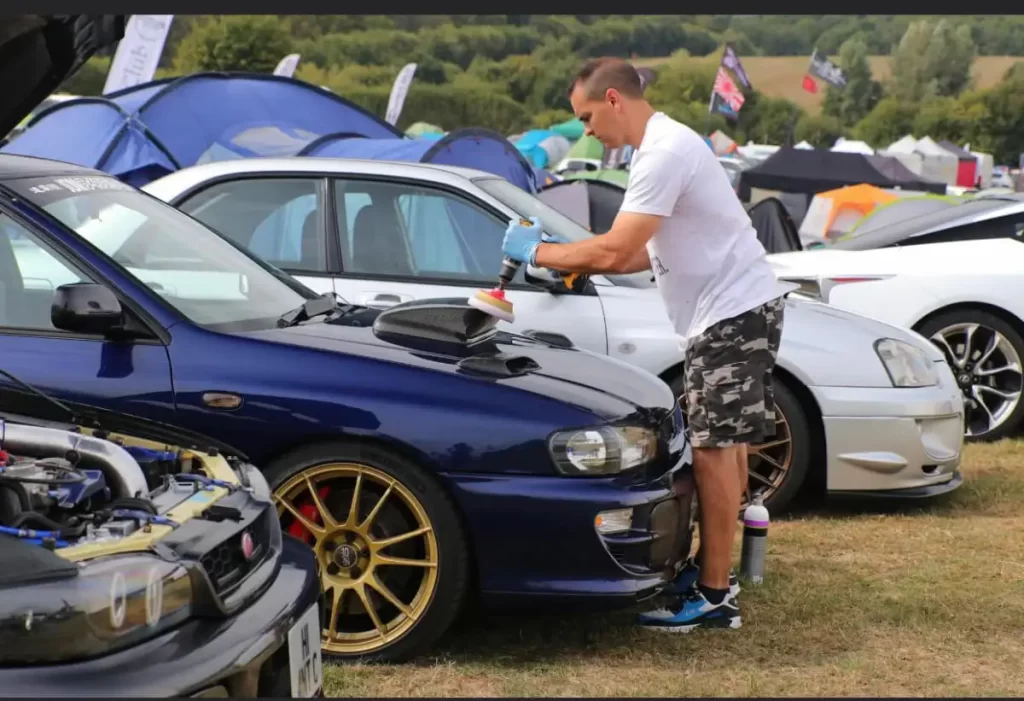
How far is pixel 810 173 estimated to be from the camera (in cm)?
2091

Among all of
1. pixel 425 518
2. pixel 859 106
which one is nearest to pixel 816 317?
pixel 425 518

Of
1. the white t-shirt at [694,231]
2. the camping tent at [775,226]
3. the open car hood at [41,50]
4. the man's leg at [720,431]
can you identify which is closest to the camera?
the open car hood at [41,50]

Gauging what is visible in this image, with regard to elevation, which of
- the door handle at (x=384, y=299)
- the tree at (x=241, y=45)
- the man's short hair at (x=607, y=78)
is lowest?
the door handle at (x=384, y=299)

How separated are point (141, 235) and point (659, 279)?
1.78m

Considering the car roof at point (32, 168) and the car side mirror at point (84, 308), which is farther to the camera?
the car roof at point (32, 168)

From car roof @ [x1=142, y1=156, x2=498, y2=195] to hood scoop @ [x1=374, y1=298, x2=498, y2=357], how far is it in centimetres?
165

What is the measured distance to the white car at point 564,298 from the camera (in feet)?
17.5

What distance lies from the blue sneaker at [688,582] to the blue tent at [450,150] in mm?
5942

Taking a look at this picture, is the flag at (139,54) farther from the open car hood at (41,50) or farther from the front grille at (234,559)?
the front grille at (234,559)

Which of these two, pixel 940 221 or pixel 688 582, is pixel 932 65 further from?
pixel 688 582

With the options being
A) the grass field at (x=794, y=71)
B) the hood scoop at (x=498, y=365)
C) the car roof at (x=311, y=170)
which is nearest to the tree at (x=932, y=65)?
the grass field at (x=794, y=71)

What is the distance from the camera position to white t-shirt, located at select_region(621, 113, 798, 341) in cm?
404

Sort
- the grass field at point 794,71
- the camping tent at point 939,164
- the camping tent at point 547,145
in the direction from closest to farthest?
1. the camping tent at point 547,145
2. the camping tent at point 939,164
3. the grass field at point 794,71

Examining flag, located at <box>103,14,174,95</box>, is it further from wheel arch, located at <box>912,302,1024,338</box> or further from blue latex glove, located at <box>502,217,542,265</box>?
blue latex glove, located at <box>502,217,542,265</box>
